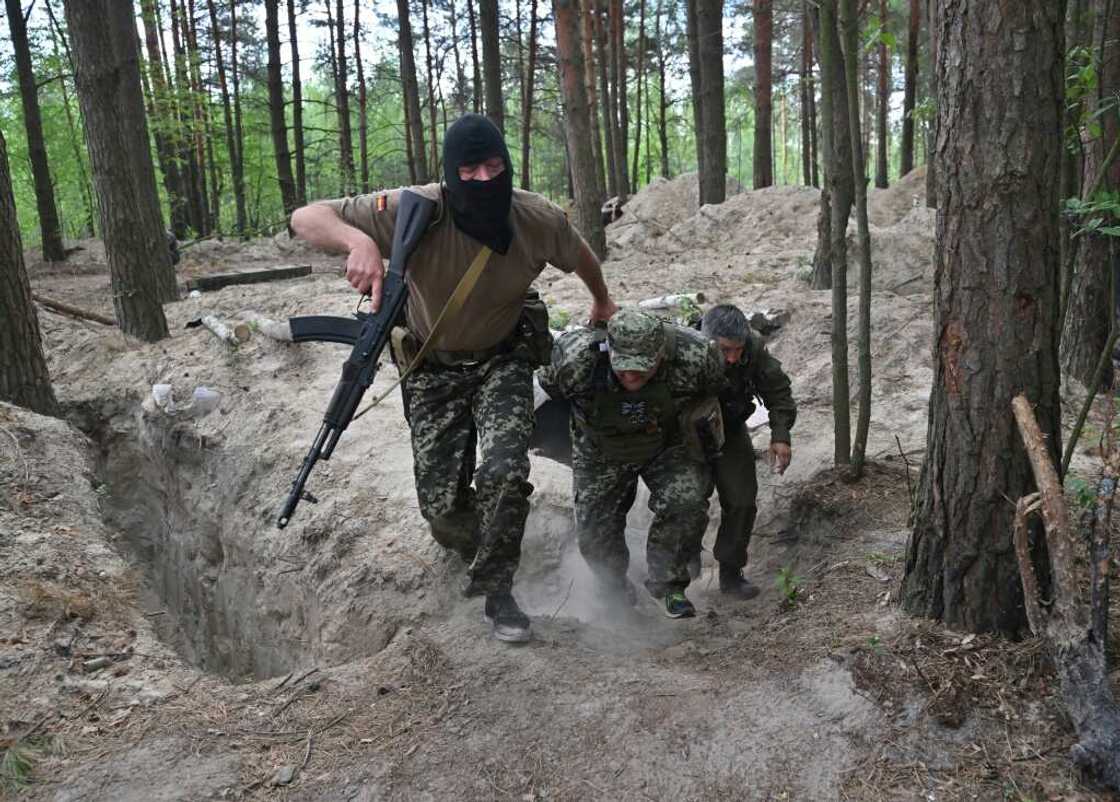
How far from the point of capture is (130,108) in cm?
902

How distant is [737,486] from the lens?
4387mm

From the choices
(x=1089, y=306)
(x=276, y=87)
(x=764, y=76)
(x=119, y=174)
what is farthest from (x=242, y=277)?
(x=1089, y=306)

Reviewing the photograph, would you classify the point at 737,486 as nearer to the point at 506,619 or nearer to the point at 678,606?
the point at 678,606

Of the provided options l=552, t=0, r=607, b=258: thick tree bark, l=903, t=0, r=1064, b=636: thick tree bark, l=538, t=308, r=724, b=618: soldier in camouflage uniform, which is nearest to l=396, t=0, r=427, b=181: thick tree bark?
l=552, t=0, r=607, b=258: thick tree bark

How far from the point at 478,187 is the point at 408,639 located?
6.46ft

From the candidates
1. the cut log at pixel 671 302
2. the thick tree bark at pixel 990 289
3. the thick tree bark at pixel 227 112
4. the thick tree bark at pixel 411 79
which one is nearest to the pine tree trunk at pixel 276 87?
the thick tree bark at pixel 411 79

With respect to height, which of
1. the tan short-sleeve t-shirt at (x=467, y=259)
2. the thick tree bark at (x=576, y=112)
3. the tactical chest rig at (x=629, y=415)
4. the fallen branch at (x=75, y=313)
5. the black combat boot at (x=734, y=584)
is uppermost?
the thick tree bark at (x=576, y=112)

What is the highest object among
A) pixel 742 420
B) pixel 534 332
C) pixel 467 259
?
pixel 467 259

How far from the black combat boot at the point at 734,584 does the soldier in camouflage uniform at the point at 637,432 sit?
43 centimetres

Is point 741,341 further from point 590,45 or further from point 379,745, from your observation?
point 590,45

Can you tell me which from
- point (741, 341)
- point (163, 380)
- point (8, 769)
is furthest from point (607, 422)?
point (163, 380)

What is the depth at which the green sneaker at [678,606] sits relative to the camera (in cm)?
410

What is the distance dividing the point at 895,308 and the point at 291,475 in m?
5.22

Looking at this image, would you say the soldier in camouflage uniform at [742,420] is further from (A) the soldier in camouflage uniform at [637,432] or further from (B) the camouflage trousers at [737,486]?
(A) the soldier in camouflage uniform at [637,432]
